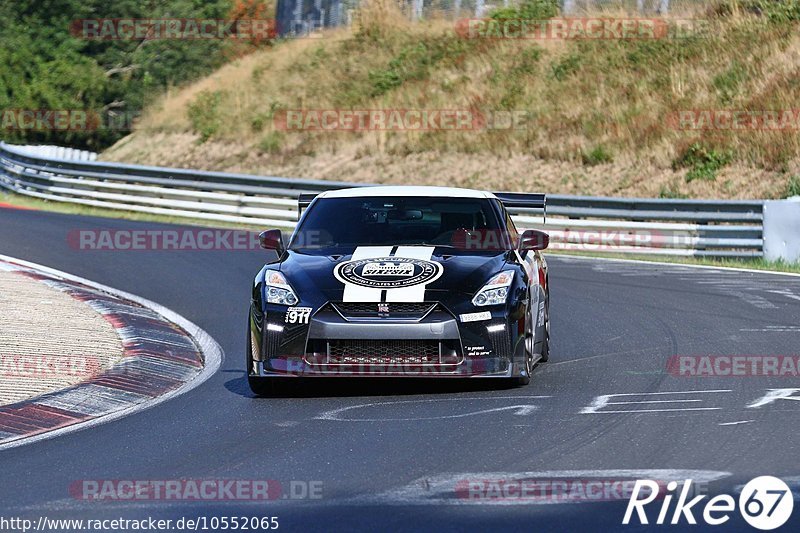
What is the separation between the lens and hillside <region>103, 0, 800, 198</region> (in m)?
28.7

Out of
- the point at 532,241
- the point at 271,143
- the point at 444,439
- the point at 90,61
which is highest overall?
the point at 90,61

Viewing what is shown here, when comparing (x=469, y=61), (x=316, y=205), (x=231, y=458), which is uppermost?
(x=469, y=61)

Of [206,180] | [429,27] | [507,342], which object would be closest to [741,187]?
[206,180]

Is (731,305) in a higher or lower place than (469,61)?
lower

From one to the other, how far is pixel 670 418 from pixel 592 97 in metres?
25.3

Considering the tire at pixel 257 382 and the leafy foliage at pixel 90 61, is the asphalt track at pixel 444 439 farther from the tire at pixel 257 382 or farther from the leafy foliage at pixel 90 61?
the leafy foliage at pixel 90 61

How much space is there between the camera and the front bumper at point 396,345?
9141 mm

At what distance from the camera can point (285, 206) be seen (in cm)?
2598

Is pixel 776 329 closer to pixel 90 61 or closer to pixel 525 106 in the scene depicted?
pixel 525 106

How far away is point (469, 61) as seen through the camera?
37156 mm

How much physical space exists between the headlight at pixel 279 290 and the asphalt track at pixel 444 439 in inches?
27.4

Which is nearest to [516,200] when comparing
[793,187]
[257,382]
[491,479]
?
[257,382]

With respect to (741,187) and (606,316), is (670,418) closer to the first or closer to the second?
(606,316)

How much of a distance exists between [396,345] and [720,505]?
3.41 meters
